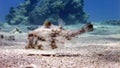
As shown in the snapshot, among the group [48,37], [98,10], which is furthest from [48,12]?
[98,10]

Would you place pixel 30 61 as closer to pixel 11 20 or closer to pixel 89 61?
pixel 89 61

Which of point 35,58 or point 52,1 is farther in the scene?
point 52,1

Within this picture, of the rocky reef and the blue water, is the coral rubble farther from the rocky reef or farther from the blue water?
the blue water

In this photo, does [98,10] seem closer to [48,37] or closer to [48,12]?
[48,12]

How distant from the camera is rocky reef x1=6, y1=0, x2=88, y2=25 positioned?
23.8 meters

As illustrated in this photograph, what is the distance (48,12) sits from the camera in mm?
24031

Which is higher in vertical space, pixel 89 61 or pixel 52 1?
pixel 52 1

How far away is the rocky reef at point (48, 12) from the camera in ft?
78.0

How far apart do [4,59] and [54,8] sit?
737 inches

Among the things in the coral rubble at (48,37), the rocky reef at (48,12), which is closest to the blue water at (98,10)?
the rocky reef at (48,12)

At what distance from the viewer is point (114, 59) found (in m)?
5.60

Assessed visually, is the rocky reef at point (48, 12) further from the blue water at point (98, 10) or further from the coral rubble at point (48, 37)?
the blue water at point (98, 10)

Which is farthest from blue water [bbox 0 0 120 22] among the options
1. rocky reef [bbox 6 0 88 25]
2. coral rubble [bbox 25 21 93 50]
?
coral rubble [bbox 25 21 93 50]

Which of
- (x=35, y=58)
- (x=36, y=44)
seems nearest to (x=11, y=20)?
(x=36, y=44)
